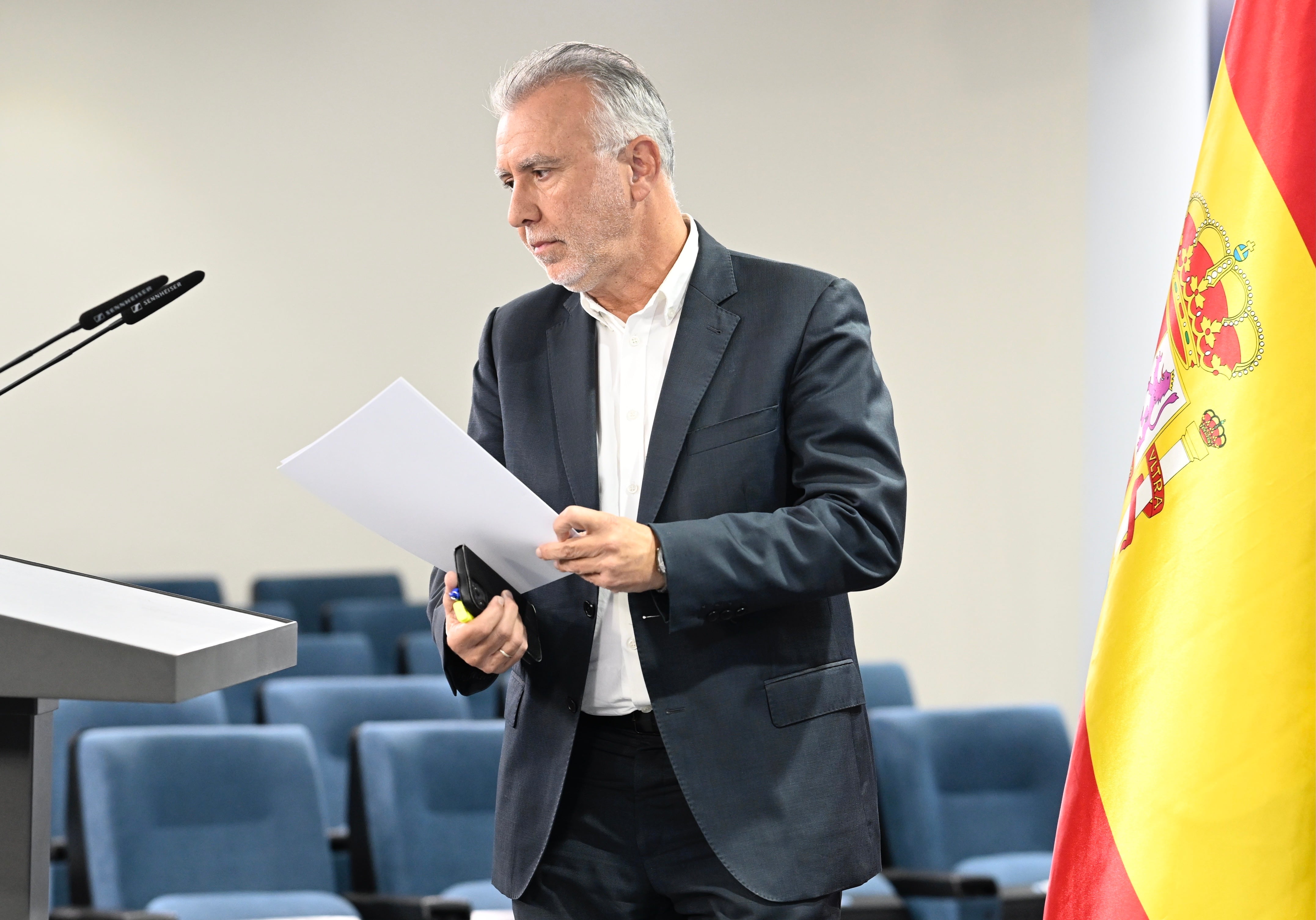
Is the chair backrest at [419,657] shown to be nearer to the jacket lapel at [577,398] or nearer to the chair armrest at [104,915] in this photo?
the chair armrest at [104,915]

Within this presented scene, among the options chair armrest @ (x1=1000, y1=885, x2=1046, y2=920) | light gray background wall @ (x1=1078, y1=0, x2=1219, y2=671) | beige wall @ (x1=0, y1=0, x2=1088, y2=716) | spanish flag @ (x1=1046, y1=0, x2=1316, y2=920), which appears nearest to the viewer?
spanish flag @ (x1=1046, y1=0, x2=1316, y2=920)

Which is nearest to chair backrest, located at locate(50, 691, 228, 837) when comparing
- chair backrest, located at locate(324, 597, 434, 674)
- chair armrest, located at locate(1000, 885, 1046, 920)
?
chair backrest, located at locate(324, 597, 434, 674)

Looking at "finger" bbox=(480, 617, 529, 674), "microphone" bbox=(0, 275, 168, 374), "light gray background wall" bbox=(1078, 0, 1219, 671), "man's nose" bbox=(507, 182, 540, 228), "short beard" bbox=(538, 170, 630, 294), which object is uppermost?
"light gray background wall" bbox=(1078, 0, 1219, 671)

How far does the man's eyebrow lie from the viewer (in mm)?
1566

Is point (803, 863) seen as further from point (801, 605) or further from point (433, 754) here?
point (433, 754)

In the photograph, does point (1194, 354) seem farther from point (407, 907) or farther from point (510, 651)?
point (407, 907)

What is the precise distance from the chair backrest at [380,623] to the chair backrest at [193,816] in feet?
8.16

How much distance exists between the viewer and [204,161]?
6.60 meters

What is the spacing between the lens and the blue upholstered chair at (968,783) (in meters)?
3.42

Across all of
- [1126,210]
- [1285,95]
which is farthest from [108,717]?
[1126,210]

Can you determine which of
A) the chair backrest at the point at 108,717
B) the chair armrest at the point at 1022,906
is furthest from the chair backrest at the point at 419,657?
the chair armrest at the point at 1022,906

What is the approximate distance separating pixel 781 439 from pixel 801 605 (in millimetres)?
191

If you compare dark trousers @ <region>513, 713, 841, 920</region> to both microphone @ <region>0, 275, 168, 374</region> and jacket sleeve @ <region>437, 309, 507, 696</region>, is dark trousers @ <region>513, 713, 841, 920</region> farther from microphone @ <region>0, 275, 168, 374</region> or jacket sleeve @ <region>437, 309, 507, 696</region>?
microphone @ <region>0, 275, 168, 374</region>

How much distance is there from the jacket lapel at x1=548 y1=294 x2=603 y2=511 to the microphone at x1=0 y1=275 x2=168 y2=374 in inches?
20.7
